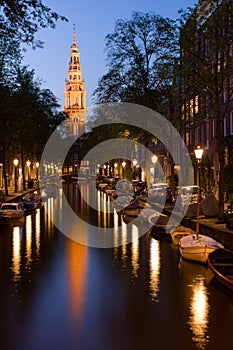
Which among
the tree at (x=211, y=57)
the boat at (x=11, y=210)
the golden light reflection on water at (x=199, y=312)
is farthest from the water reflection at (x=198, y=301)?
the boat at (x=11, y=210)

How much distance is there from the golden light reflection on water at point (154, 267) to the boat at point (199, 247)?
154 centimetres

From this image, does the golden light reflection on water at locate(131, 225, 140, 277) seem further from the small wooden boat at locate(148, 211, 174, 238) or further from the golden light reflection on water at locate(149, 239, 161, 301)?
the small wooden boat at locate(148, 211, 174, 238)

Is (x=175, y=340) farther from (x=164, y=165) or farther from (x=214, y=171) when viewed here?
(x=164, y=165)

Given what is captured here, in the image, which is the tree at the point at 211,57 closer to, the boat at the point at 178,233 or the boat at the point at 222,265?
the boat at the point at 178,233

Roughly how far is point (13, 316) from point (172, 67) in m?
26.9

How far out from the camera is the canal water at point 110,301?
1702 centimetres

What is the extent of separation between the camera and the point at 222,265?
24.2 metres

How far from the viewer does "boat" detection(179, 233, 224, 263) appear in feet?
88.9

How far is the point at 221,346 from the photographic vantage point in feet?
53.3

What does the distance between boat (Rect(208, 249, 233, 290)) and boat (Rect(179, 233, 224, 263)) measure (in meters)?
0.75

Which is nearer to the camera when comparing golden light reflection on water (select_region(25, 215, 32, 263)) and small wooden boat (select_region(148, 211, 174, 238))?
golden light reflection on water (select_region(25, 215, 32, 263))

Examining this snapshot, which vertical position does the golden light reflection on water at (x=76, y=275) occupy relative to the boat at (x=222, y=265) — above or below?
below

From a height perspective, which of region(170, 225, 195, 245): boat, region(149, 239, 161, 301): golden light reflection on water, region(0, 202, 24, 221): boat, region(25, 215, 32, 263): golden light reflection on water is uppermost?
region(0, 202, 24, 221): boat

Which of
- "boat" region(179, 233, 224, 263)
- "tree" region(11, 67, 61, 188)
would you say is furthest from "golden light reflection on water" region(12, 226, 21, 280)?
"tree" region(11, 67, 61, 188)
